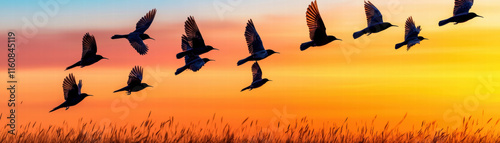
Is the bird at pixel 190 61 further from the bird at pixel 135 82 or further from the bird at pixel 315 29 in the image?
the bird at pixel 315 29

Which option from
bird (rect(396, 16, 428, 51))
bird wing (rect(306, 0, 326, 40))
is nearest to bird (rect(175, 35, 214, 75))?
bird wing (rect(306, 0, 326, 40))

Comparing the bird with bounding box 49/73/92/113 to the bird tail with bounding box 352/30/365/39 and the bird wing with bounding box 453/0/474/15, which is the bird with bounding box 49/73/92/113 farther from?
the bird wing with bounding box 453/0/474/15

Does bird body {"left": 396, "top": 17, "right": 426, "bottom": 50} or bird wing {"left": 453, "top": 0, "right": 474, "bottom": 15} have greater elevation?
bird wing {"left": 453, "top": 0, "right": 474, "bottom": 15}

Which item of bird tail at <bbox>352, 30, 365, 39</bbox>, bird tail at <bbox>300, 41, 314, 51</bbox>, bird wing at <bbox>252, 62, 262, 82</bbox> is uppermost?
bird tail at <bbox>352, 30, 365, 39</bbox>

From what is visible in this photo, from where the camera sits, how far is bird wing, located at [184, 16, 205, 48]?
20656mm

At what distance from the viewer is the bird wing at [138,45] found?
69.8 feet

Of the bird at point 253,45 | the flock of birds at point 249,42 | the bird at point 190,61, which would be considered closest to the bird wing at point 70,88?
the flock of birds at point 249,42

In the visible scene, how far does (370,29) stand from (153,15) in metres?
4.97

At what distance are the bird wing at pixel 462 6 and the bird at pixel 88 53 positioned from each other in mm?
7716

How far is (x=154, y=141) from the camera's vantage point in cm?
2083

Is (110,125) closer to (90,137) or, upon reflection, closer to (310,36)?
(90,137)

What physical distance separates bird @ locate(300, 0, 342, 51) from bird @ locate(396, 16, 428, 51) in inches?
69.6

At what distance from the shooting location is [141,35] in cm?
2148

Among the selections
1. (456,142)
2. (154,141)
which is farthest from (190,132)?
(456,142)
